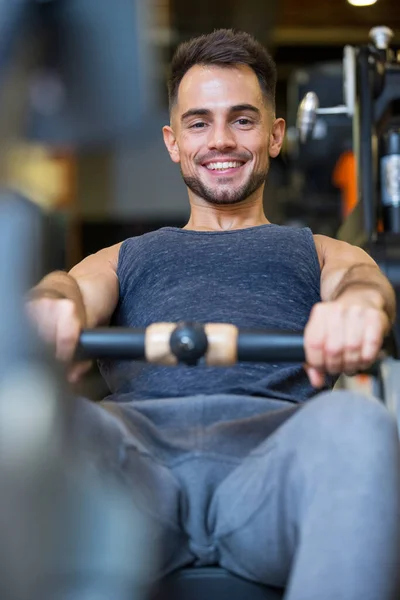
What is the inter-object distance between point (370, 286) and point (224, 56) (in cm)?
55

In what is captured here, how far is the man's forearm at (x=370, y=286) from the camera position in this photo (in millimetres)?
985

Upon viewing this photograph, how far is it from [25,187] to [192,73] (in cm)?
97

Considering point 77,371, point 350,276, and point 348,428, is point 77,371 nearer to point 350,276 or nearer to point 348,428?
point 348,428

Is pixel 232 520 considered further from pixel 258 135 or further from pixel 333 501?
pixel 258 135

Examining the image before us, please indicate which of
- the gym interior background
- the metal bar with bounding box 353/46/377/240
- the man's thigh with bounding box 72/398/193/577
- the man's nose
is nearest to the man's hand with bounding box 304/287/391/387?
the man's thigh with bounding box 72/398/193/577

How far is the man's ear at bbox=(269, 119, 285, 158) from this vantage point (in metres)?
1.52

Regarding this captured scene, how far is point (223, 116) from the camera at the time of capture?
54.7 inches

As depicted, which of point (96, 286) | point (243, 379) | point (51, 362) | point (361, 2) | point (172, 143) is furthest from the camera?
point (361, 2)

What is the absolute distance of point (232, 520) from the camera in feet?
2.98

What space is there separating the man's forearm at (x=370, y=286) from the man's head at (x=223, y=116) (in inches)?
11.0

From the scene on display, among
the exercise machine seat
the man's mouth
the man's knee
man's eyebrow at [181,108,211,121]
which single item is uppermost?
man's eyebrow at [181,108,211,121]

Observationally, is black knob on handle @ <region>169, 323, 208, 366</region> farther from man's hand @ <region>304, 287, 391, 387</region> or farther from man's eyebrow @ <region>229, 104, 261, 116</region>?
→ man's eyebrow @ <region>229, 104, 261, 116</region>

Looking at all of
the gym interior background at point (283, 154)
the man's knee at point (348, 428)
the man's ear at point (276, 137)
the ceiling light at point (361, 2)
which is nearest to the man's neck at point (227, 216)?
the man's ear at point (276, 137)

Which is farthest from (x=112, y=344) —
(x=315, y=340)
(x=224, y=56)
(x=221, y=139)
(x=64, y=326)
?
(x=224, y=56)
